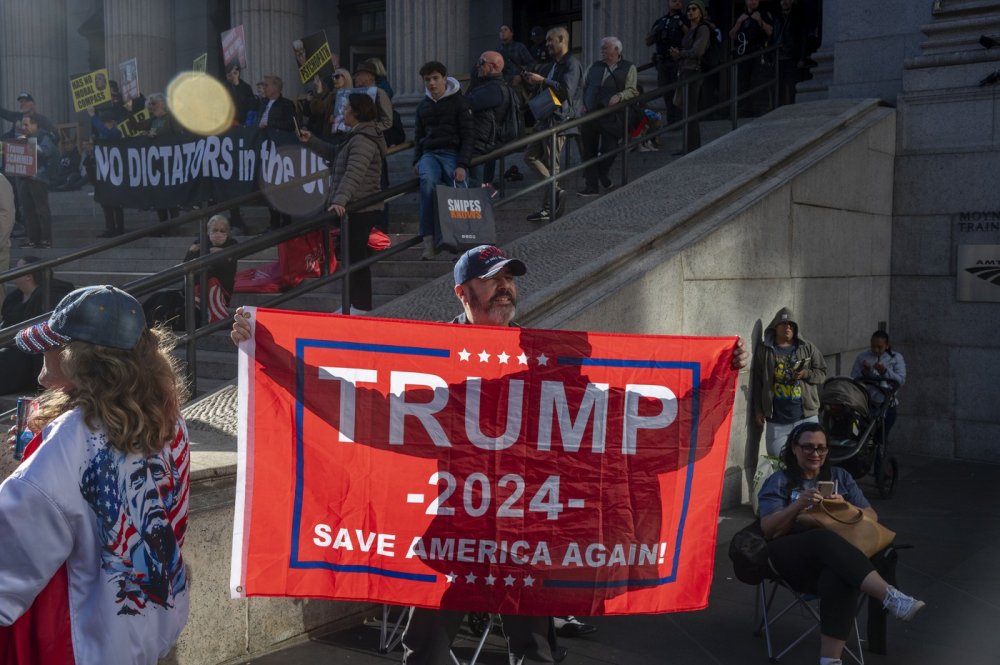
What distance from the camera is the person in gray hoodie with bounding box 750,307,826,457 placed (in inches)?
363

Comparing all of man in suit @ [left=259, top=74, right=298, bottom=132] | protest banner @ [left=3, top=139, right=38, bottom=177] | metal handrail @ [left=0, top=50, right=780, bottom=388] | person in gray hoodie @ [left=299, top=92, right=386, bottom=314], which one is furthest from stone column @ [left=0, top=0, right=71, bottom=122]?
person in gray hoodie @ [left=299, top=92, right=386, bottom=314]

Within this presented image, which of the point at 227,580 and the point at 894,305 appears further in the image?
the point at 894,305

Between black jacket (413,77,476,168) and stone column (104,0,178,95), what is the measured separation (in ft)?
43.8

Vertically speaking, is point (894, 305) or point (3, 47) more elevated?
point (3, 47)

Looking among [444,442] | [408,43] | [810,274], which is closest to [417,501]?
[444,442]

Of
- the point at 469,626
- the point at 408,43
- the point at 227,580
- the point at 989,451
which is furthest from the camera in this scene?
the point at 408,43

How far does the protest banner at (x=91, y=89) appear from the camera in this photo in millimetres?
16016

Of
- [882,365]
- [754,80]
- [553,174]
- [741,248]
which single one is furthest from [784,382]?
[754,80]

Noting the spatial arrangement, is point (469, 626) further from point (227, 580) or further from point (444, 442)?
point (444, 442)

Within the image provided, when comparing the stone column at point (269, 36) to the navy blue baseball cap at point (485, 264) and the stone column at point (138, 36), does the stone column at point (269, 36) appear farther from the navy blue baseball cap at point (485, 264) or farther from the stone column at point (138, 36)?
the navy blue baseball cap at point (485, 264)

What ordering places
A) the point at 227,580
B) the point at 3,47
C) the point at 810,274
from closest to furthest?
1. the point at 227,580
2. the point at 810,274
3. the point at 3,47

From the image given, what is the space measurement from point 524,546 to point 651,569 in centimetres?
57

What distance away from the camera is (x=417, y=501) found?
4367 millimetres

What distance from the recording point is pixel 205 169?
1242cm
